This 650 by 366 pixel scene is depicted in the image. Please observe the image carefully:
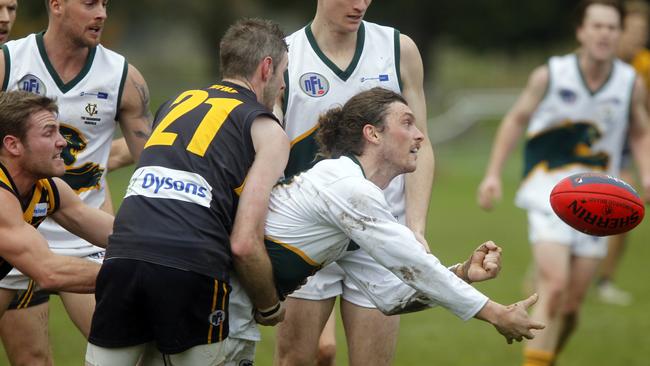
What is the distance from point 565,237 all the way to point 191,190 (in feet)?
12.4

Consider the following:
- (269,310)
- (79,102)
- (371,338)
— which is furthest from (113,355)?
(79,102)

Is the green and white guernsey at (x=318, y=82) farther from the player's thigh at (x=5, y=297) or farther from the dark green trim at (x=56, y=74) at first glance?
the player's thigh at (x=5, y=297)

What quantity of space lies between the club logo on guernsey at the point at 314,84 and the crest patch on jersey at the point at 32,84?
1.37 m

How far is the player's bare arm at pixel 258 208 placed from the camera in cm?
453

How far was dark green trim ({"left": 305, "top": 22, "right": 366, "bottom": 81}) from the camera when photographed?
5.71 metres

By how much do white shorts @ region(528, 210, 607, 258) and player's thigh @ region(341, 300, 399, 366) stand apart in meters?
2.29

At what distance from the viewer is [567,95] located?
789cm

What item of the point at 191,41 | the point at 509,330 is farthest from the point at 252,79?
the point at 191,41

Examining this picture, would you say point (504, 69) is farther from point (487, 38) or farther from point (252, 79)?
point (252, 79)

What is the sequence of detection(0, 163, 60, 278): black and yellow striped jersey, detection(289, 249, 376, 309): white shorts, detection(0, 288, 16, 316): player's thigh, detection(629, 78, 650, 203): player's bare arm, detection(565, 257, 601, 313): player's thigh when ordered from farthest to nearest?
detection(629, 78, 650, 203): player's bare arm, detection(565, 257, 601, 313): player's thigh, detection(289, 249, 376, 309): white shorts, detection(0, 288, 16, 316): player's thigh, detection(0, 163, 60, 278): black and yellow striped jersey

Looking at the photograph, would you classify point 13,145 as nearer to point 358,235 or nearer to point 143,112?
point 143,112

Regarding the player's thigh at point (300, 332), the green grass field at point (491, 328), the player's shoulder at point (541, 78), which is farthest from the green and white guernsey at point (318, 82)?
the green grass field at point (491, 328)

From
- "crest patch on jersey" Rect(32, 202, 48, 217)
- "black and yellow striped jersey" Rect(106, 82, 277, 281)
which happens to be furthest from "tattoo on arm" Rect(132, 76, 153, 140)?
"black and yellow striped jersey" Rect(106, 82, 277, 281)

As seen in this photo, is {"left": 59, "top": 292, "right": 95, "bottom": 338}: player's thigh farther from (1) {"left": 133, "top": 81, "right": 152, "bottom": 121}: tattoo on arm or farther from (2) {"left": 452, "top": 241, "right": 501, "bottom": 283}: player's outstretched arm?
(2) {"left": 452, "top": 241, "right": 501, "bottom": 283}: player's outstretched arm
